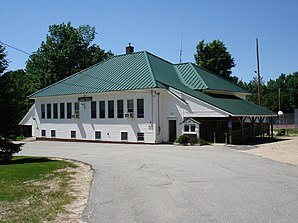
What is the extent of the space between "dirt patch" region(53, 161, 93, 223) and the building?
574 inches

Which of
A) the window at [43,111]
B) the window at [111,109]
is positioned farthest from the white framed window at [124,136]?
the window at [43,111]

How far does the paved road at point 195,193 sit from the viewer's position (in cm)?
761

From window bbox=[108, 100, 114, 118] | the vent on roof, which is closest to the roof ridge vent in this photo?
the vent on roof

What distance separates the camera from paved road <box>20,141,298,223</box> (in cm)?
761

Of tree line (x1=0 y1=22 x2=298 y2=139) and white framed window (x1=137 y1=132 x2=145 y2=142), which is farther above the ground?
tree line (x1=0 y1=22 x2=298 y2=139)

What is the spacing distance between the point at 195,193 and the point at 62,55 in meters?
49.7

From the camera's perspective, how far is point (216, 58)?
61.1m

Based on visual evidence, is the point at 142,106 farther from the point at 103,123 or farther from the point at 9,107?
the point at 9,107

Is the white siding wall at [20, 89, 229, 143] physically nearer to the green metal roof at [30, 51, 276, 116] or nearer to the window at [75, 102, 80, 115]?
the window at [75, 102, 80, 115]

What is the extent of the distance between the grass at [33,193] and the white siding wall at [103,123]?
1615 centimetres

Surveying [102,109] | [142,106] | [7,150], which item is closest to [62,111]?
[102,109]

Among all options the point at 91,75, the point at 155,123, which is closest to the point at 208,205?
the point at 155,123

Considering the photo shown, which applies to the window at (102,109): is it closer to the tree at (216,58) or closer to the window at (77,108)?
the window at (77,108)

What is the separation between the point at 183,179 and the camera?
40.8 ft
